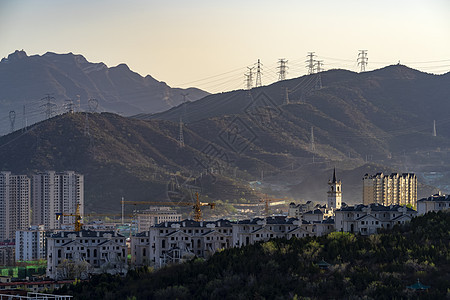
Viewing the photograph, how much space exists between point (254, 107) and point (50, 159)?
39799 mm

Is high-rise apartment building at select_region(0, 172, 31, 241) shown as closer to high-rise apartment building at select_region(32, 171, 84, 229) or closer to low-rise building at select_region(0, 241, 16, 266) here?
high-rise apartment building at select_region(32, 171, 84, 229)

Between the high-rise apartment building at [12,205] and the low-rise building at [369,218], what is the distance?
38.0 meters

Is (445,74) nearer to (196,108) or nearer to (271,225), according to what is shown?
(196,108)

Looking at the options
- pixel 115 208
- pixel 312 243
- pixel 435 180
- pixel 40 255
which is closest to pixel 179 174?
pixel 115 208

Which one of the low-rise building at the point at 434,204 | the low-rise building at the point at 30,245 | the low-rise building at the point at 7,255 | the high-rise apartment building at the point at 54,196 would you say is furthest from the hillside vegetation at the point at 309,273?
the high-rise apartment building at the point at 54,196

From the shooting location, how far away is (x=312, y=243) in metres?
41.9

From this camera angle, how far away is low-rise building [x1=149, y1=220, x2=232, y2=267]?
2005 inches

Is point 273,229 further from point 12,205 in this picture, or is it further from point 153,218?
point 12,205

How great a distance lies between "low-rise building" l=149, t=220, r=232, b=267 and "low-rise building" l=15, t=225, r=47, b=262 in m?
16.3

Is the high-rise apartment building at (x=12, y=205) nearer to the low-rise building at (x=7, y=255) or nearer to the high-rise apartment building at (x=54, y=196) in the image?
the high-rise apartment building at (x=54, y=196)

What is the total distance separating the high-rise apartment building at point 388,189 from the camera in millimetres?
80438

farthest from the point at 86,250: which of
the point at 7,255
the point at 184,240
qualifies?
the point at 7,255

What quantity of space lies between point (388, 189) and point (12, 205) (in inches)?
1114

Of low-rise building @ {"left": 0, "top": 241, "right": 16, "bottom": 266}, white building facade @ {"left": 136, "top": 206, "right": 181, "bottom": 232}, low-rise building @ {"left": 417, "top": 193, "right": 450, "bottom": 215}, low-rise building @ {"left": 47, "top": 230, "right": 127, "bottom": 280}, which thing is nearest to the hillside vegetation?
low-rise building @ {"left": 417, "top": 193, "right": 450, "bottom": 215}
